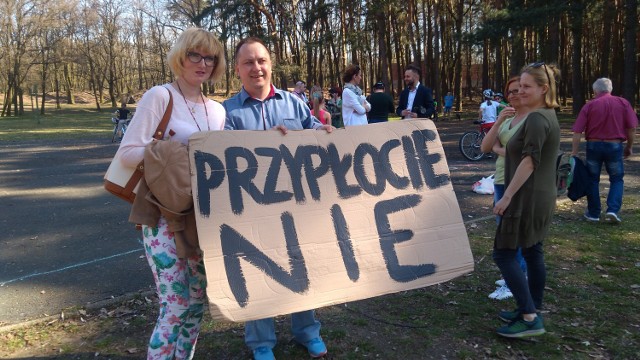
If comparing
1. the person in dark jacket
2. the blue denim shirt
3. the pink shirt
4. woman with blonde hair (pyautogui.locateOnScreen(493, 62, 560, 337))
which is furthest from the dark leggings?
the person in dark jacket

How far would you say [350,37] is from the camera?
29.1 meters

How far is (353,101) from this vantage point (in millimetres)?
7168

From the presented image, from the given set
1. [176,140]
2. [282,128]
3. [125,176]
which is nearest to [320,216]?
[282,128]

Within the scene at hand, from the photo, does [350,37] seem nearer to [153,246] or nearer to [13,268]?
[13,268]

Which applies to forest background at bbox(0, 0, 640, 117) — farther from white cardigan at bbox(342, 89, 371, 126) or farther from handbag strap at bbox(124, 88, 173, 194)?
handbag strap at bbox(124, 88, 173, 194)

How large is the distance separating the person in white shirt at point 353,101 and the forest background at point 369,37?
10.7 metres

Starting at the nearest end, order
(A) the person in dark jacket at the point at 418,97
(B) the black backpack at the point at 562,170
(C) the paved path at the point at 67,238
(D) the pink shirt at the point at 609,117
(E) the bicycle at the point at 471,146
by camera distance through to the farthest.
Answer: (B) the black backpack at the point at 562,170
(C) the paved path at the point at 67,238
(D) the pink shirt at the point at 609,117
(A) the person in dark jacket at the point at 418,97
(E) the bicycle at the point at 471,146

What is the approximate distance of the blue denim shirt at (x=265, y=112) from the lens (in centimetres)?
268

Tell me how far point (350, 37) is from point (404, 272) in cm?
2810

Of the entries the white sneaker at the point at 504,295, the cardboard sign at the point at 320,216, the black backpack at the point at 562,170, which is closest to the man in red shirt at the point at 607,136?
the black backpack at the point at 562,170

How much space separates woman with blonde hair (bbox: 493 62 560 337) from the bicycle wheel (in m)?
8.75

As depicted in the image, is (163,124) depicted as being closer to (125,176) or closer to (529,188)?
(125,176)

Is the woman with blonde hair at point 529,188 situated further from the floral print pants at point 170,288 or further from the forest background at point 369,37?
the forest background at point 369,37

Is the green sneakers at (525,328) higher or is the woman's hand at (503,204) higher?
the woman's hand at (503,204)
